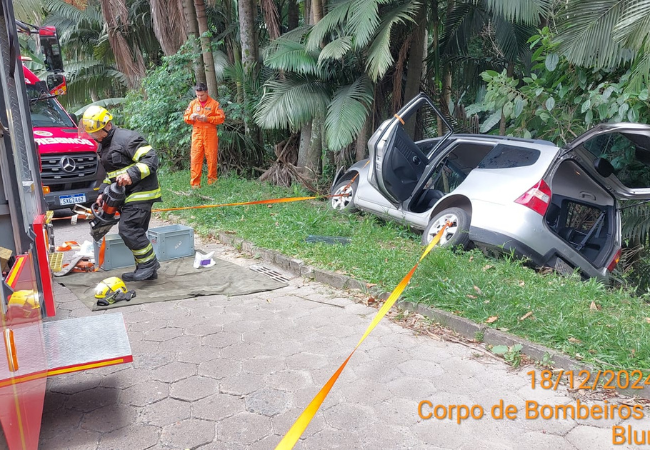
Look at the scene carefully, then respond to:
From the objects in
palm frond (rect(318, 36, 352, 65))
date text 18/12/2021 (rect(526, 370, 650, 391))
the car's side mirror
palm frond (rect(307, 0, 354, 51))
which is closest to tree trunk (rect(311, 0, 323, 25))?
palm frond (rect(307, 0, 354, 51))

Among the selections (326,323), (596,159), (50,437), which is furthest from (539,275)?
(50,437)

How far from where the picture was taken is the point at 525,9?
755 cm

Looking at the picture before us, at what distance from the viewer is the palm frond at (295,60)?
927 cm

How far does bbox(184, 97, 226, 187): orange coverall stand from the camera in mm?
10305

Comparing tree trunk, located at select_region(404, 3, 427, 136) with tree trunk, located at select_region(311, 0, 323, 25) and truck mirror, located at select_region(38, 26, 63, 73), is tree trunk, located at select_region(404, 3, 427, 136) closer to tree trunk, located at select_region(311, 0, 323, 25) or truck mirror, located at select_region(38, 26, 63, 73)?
tree trunk, located at select_region(311, 0, 323, 25)

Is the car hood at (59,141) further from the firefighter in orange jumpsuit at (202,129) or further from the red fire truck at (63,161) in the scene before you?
the firefighter in orange jumpsuit at (202,129)

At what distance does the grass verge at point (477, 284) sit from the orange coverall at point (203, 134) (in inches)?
97.2

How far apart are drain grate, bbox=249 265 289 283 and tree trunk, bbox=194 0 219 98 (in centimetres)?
701

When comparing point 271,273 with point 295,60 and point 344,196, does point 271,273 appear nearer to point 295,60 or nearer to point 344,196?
point 344,196

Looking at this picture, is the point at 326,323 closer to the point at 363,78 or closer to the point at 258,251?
the point at 258,251

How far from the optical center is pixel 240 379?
364 centimetres

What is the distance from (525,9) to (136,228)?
5.95 meters

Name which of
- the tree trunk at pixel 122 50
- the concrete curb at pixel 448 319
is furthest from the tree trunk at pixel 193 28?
the concrete curb at pixel 448 319

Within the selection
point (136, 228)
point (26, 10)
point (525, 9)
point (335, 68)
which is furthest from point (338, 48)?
point (26, 10)
